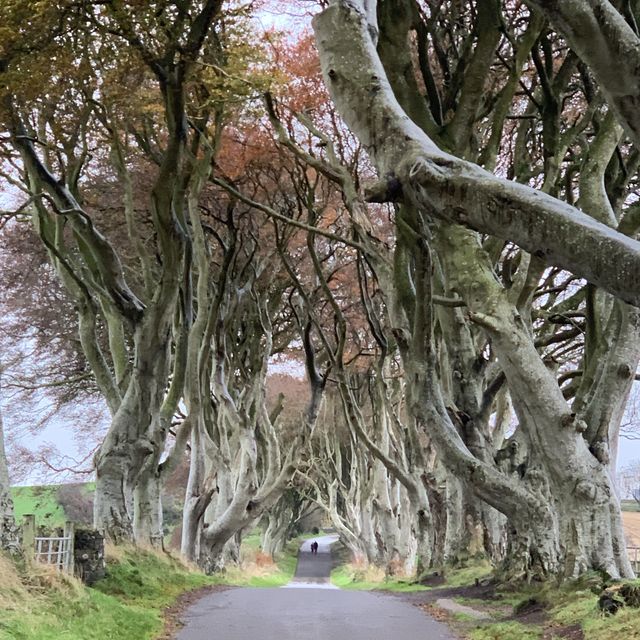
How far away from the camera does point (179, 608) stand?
31.1ft

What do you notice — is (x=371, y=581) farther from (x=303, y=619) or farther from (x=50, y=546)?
(x=50, y=546)

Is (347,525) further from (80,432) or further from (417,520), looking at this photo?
(417,520)

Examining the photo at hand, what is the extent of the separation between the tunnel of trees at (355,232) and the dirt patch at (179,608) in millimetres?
1304

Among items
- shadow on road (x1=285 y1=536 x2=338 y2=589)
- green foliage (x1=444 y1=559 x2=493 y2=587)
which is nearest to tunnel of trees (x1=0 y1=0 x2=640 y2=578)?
green foliage (x1=444 y1=559 x2=493 y2=587)

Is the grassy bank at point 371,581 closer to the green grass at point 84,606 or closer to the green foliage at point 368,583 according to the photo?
the green foliage at point 368,583

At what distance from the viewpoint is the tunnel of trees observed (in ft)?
15.1

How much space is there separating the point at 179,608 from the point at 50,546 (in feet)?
8.56

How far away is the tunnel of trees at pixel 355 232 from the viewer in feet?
15.1

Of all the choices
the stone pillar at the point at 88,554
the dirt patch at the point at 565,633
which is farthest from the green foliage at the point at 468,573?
the stone pillar at the point at 88,554

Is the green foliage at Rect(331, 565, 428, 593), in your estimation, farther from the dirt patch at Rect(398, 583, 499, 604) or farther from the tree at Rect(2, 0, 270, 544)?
the tree at Rect(2, 0, 270, 544)

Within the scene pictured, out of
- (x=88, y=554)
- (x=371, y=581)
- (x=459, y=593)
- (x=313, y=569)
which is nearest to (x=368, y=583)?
(x=371, y=581)

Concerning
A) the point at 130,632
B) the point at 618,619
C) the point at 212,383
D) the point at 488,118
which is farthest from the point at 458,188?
the point at 212,383

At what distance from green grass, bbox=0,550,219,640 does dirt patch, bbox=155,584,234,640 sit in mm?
95

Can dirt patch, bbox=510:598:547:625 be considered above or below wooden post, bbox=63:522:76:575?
below
